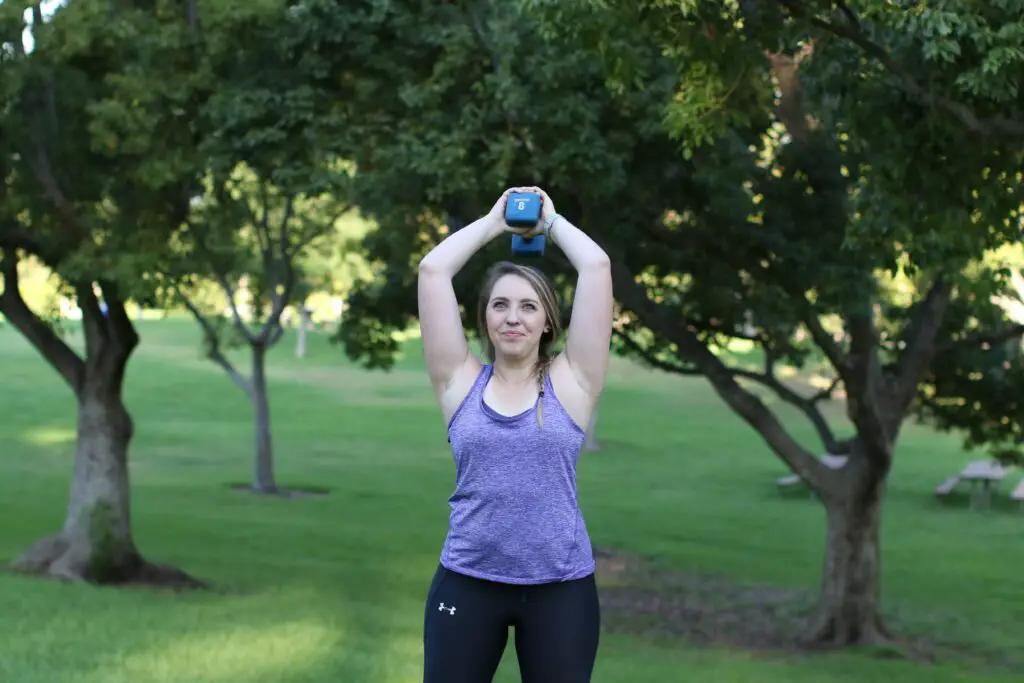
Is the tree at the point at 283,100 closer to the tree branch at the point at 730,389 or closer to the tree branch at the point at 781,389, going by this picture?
the tree branch at the point at 730,389

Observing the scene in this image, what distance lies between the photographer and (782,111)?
1357 cm

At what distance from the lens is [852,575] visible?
13906mm

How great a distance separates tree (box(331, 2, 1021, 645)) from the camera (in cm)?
863

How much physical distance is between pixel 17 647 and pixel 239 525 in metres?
14.2

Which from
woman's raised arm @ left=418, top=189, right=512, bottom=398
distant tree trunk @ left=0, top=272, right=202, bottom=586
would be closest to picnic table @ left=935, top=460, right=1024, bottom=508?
distant tree trunk @ left=0, top=272, right=202, bottom=586

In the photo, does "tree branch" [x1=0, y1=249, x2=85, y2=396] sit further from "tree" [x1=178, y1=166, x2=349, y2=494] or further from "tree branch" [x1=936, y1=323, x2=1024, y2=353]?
"tree branch" [x1=936, y1=323, x2=1024, y2=353]

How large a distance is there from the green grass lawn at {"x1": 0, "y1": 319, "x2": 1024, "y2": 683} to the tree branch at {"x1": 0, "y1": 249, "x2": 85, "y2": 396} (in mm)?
2577

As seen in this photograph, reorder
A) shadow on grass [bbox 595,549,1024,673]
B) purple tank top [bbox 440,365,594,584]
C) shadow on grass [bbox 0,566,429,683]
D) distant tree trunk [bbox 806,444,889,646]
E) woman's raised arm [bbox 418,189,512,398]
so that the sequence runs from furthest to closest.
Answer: shadow on grass [bbox 595,549,1024,673]
distant tree trunk [bbox 806,444,889,646]
shadow on grass [bbox 0,566,429,683]
woman's raised arm [bbox 418,189,512,398]
purple tank top [bbox 440,365,594,584]

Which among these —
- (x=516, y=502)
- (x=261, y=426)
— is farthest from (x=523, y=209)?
(x=261, y=426)

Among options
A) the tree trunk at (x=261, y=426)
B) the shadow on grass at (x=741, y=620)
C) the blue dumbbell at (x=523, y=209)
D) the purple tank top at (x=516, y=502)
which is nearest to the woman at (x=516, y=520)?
the purple tank top at (x=516, y=502)

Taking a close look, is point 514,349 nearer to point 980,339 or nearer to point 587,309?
point 587,309

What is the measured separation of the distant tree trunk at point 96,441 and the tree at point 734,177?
3.38 meters

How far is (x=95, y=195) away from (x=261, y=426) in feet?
46.2

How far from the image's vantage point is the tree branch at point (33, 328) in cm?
1548
